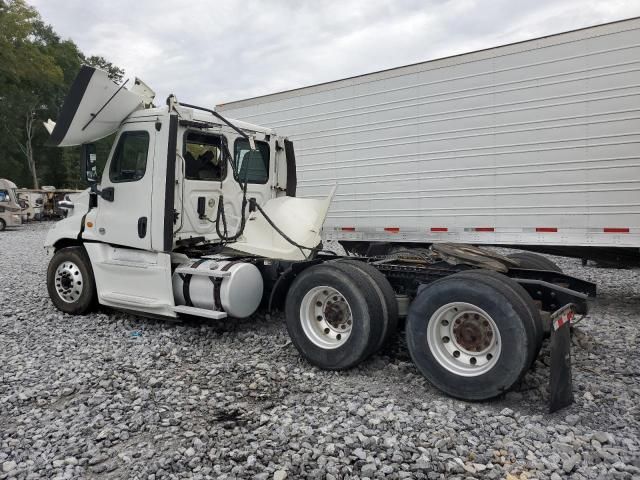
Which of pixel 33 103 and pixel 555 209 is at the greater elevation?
pixel 33 103

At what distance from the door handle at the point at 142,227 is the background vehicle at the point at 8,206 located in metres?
21.4

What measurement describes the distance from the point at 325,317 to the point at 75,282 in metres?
3.72

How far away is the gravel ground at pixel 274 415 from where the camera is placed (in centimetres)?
300

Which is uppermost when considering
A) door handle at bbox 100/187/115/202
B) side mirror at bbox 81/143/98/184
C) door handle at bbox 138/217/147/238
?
side mirror at bbox 81/143/98/184

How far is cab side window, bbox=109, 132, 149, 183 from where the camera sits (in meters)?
5.71

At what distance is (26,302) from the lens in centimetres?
738

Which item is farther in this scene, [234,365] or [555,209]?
[555,209]

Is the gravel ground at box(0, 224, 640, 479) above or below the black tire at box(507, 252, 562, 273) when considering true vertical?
below

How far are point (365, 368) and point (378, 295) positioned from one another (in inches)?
31.0

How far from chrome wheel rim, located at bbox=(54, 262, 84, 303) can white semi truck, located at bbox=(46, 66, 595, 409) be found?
2cm

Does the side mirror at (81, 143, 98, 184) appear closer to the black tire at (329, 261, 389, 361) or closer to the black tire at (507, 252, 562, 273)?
the black tire at (329, 261, 389, 361)

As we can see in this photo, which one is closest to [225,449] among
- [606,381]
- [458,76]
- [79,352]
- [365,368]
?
[365,368]

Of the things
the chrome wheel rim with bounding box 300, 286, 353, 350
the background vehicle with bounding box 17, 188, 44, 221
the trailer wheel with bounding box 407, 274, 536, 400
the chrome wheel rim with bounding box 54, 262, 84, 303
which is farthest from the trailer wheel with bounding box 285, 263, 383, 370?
the background vehicle with bounding box 17, 188, 44, 221

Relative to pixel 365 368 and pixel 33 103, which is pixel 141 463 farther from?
pixel 33 103
